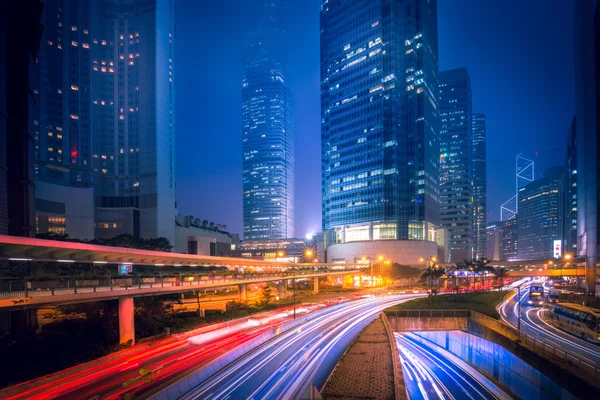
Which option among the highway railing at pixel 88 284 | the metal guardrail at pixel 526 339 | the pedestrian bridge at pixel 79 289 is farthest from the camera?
the metal guardrail at pixel 526 339

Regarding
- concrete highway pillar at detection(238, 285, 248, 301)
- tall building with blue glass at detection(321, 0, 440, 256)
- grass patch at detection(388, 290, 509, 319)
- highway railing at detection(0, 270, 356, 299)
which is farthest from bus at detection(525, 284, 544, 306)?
highway railing at detection(0, 270, 356, 299)

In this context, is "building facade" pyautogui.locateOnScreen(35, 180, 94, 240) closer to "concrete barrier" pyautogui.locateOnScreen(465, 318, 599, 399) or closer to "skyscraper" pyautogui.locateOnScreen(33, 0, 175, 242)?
"skyscraper" pyautogui.locateOnScreen(33, 0, 175, 242)

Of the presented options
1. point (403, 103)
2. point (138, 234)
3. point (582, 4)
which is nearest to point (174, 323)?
point (138, 234)

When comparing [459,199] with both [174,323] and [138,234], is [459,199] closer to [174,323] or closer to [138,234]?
[138,234]

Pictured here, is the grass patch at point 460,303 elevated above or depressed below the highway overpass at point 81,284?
below

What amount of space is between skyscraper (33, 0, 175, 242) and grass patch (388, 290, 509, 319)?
8042 centimetres

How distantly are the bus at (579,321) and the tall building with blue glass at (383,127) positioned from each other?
7989 cm

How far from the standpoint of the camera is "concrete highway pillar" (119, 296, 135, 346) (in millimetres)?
28531

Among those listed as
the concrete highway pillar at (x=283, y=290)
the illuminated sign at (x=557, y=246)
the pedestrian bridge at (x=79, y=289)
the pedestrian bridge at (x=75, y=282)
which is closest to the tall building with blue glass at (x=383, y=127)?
the illuminated sign at (x=557, y=246)

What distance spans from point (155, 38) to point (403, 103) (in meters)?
90.8

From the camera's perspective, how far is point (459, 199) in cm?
19562

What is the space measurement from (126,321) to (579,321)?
45409 millimetres

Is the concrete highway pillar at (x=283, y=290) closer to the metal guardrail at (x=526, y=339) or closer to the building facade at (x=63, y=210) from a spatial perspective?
the metal guardrail at (x=526, y=339)

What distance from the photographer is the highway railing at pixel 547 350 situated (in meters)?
22.7
